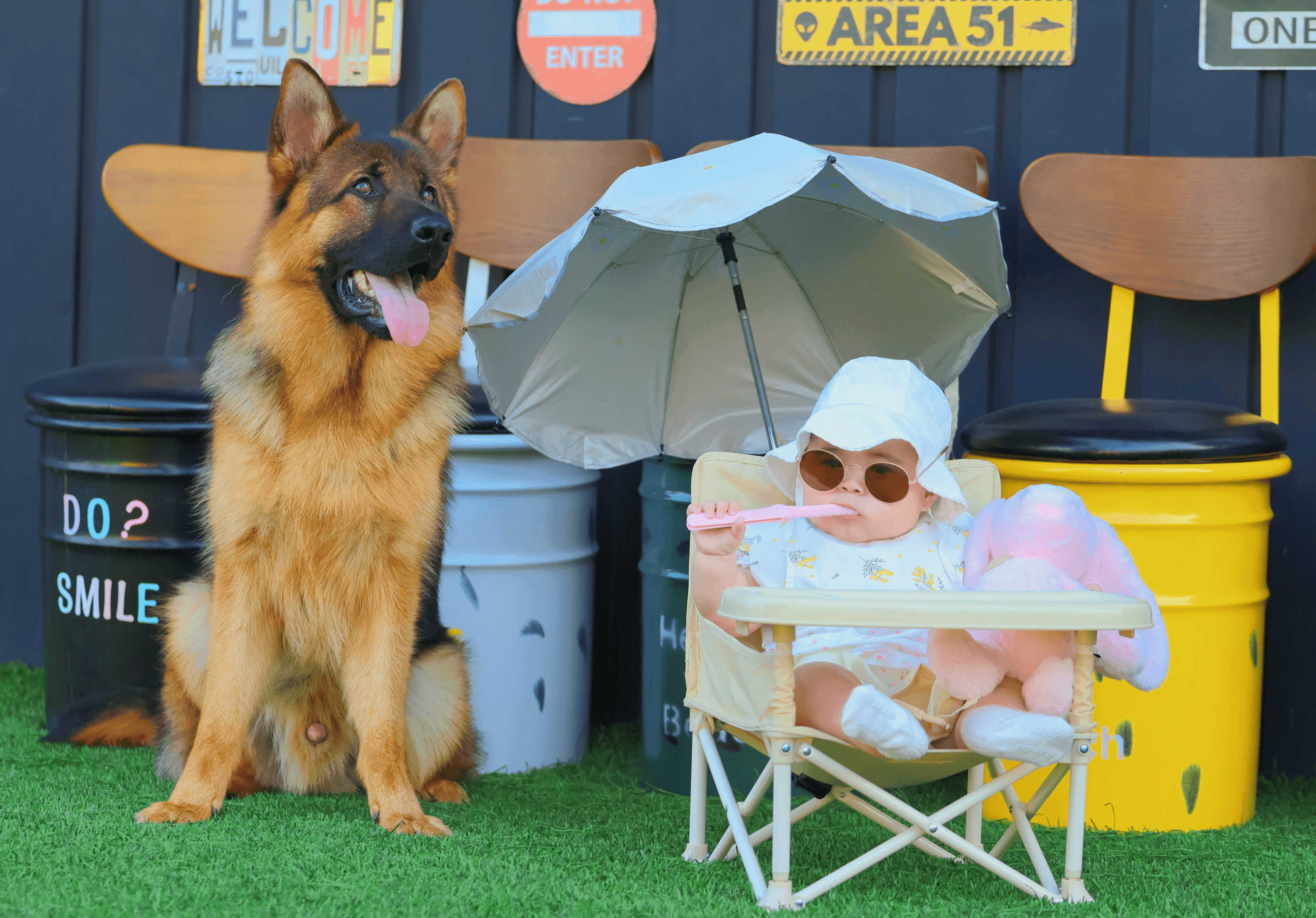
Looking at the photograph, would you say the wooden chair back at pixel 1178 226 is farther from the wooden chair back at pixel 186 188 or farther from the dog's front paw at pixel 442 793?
the wooden chair back at pixel 186 188

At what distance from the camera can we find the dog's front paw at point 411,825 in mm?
2295

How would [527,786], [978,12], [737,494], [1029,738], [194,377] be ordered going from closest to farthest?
[1029,738] → [737,494] → [527,786] → [194,377] → [978,12]

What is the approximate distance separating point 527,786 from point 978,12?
8.32 feet

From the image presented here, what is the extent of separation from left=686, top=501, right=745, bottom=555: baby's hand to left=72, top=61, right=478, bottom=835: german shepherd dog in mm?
713

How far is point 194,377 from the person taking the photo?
308 centimetres

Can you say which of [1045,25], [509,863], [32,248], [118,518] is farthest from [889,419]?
[32,248]

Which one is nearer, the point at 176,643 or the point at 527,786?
the point at 176,643

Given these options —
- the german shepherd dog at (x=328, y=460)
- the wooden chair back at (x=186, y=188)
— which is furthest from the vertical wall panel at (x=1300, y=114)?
the wooden chair back at (x=186, y=188)

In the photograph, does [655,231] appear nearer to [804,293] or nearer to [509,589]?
[804,293]

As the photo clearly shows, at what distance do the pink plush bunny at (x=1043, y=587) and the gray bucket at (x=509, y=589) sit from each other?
1367mm

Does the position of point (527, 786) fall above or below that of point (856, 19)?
below

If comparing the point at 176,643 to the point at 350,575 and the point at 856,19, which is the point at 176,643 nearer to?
the point at 350,575

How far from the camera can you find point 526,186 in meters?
3.54

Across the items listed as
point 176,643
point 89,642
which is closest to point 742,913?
point 176,643
